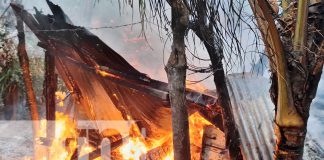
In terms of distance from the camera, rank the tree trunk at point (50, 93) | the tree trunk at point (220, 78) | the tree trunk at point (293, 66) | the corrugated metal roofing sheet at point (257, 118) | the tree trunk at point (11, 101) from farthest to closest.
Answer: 1. the tree trunk at point (11, 101)
2. the tree trunk at point (50, 93)
3. the corrugated metal roofing sheet at point (257, 118)
4. the tree trunk at point (220, 78)
5. the tree trunk at point (293, 66)

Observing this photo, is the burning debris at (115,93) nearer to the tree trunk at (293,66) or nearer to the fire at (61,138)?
the fire at (61,138)

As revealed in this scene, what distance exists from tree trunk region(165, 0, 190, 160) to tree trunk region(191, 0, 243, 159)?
0.20 m

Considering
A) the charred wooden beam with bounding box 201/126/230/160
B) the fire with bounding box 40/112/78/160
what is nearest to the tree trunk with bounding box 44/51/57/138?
the fire with bounding box 40/112/78/160

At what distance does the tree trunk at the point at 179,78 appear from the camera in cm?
402

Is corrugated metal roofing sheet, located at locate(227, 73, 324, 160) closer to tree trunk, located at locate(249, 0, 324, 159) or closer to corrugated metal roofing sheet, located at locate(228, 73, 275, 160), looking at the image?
corrugated metal roofing sheet, located at locate(228, 73, 275, 160)

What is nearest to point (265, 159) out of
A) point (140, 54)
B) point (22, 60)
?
point (22, 60)

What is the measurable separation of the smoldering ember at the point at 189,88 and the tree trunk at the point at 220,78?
0.6 inches

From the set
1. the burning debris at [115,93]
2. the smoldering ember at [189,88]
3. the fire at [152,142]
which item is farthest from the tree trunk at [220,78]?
the fire at [152,142]

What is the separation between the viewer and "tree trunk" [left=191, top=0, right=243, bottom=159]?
3872mm

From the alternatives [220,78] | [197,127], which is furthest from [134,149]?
[220,78]

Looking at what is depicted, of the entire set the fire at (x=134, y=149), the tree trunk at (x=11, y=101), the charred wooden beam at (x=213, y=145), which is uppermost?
the tree trunk at (x=11, y=101)

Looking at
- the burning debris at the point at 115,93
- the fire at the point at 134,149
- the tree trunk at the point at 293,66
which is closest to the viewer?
the tree trunk at the point at 293,66

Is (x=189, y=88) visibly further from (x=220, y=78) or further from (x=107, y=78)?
(x=107, y=78)

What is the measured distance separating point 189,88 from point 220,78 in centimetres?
132
